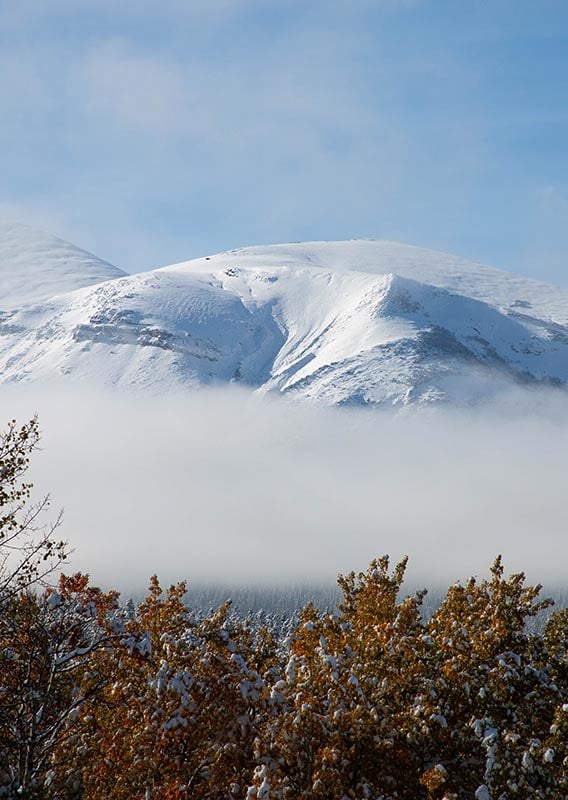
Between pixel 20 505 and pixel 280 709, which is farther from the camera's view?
pixel 280 709

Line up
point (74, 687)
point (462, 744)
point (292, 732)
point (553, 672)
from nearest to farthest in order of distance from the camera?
point (292, 732) < point (462, 744) < point (553, 672) < point (74, 687)

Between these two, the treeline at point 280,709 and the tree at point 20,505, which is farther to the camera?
the treeline at point 280,709

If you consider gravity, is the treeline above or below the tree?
below

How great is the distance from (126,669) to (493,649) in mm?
10904

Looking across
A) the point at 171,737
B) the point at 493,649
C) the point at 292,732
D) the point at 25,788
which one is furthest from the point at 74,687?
the point at 493,649

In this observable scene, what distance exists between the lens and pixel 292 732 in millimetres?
21906

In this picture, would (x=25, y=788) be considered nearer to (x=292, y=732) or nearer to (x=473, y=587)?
(x=292, y=732)

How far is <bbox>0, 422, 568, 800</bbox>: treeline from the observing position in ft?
66.9

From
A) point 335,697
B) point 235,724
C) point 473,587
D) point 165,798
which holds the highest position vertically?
point 473,587

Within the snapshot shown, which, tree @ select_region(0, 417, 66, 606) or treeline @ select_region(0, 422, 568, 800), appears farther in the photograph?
treeline @ select_region(0, 422, 568, 800)

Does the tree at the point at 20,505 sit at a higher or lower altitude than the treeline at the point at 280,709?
higher

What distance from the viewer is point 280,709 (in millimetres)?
23422

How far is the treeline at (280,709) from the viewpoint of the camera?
2039 centimetres

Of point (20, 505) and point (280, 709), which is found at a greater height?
point (20, 505)
